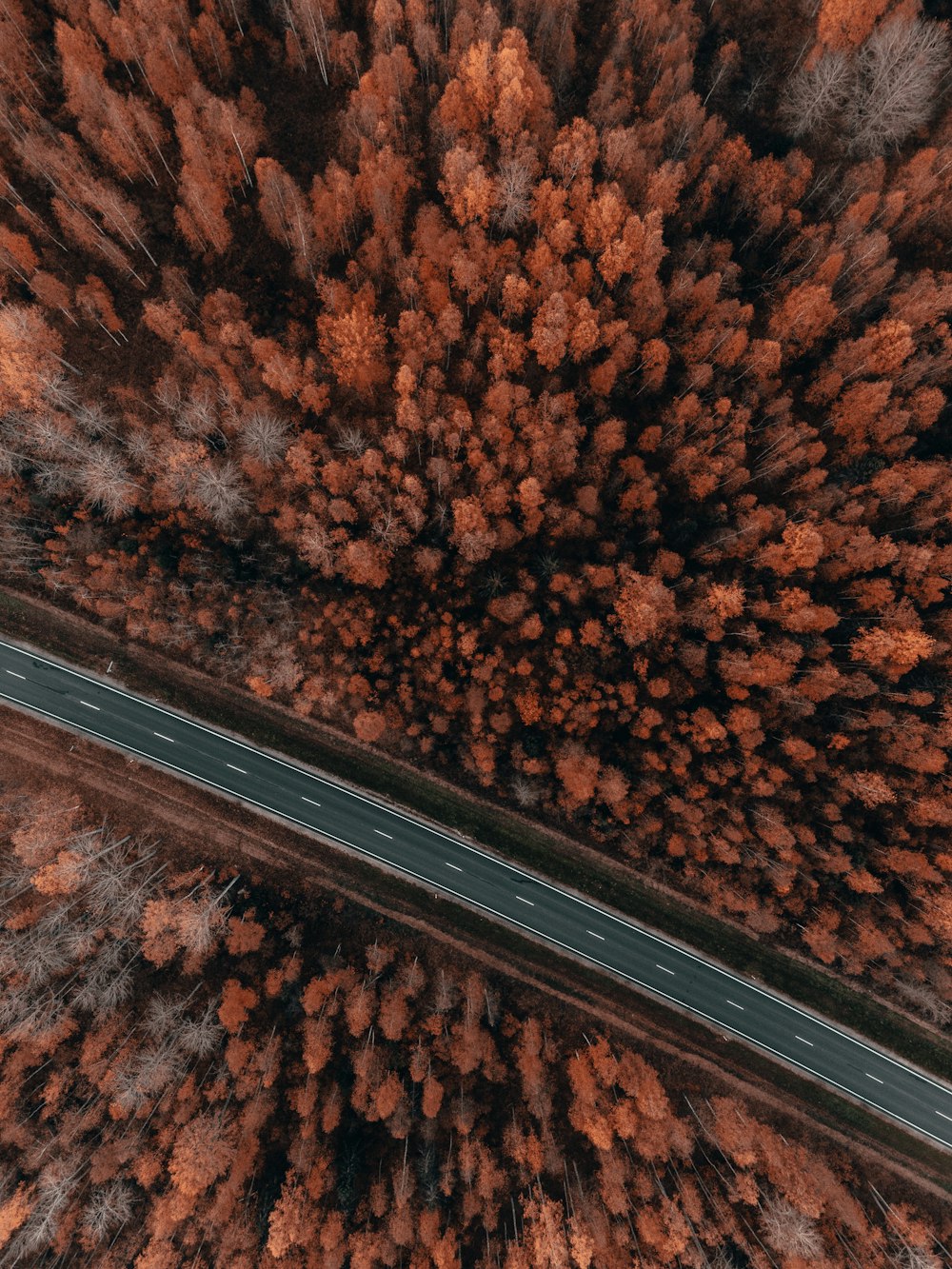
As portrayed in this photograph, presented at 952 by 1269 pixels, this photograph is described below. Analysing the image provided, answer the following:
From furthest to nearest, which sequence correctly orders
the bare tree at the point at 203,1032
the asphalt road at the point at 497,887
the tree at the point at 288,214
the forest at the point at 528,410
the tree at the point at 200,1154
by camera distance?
the asphalt road at the point at 497,887
the forest at the point at 528,410
the tree at the point at 288,214
the bare tree at the point at 203,1032
the tree at the point at 200,1154

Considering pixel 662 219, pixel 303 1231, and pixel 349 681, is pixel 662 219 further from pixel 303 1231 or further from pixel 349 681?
pixel 303 1231

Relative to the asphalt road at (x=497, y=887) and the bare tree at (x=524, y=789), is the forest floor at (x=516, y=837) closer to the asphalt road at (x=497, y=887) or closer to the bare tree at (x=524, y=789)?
the asphalt road at (x=497, y=887)

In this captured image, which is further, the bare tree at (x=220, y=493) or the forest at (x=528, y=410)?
the bare tree at (x=220, y=493)

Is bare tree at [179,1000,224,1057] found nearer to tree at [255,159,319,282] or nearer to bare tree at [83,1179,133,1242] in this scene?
bare tree at [83,1179,133,1242]

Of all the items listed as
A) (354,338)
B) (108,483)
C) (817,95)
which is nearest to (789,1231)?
(354,338)

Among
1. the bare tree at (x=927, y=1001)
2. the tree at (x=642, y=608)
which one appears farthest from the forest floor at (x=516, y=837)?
the tree at (x=642, y=608)

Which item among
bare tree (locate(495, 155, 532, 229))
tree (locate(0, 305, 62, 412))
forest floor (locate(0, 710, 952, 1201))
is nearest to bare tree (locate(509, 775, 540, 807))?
forest floor (locate(0, 710, 952, 1201))
